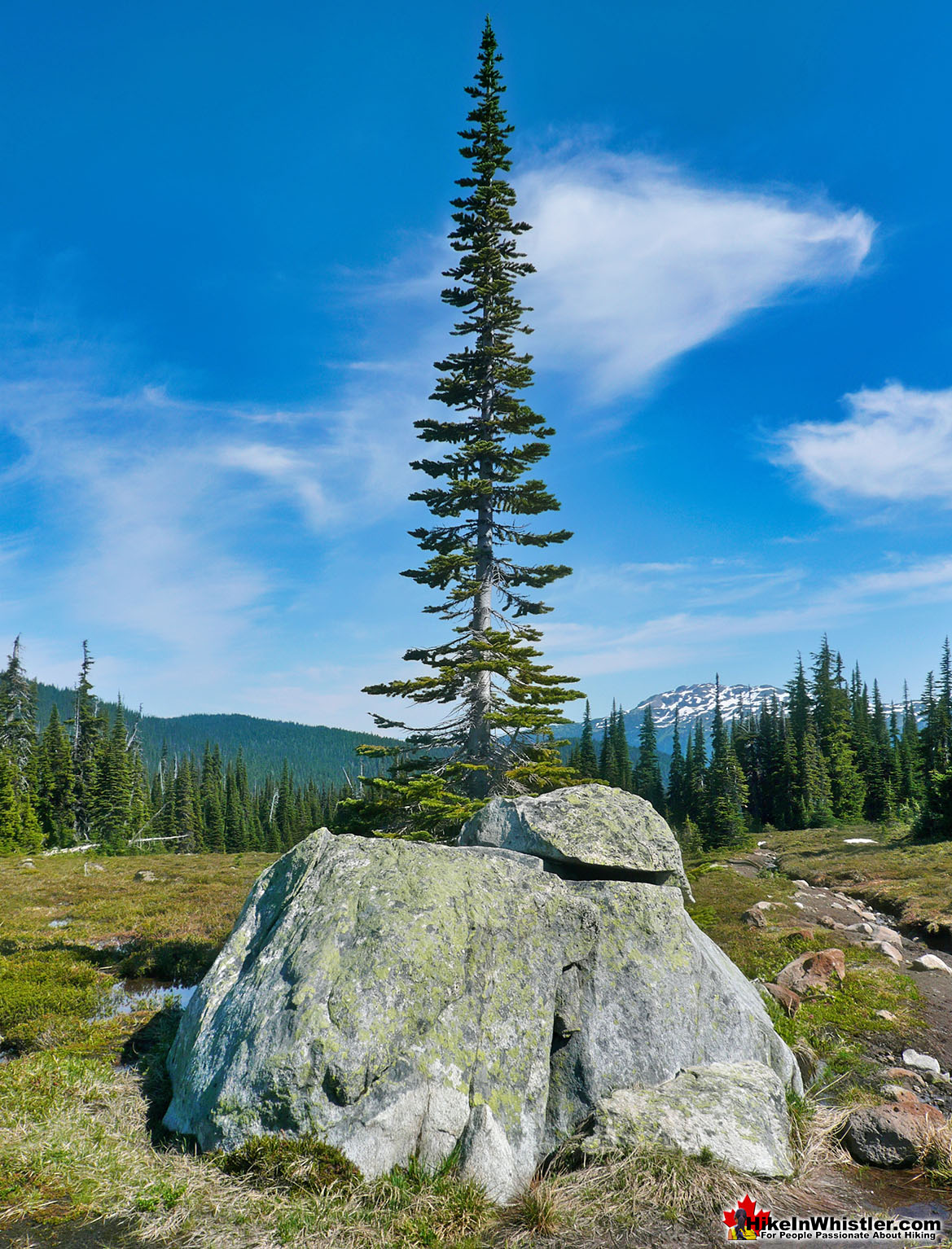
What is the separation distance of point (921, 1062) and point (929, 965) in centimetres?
565

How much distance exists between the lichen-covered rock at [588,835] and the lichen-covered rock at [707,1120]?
2604 mm

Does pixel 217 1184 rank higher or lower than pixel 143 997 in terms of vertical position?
higher

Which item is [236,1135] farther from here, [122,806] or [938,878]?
[122,806]

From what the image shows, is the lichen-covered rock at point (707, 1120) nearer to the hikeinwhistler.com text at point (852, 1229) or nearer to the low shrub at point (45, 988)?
the hikeinwhistler.com text at point (852, 1229)

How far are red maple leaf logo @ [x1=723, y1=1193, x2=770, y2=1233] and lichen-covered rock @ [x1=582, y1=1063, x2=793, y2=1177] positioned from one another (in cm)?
37

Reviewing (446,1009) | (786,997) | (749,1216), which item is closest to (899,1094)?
(786,997)

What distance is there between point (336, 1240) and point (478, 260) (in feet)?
68.2

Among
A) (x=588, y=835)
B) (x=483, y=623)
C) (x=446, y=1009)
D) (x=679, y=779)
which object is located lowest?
(x=679, y=779)

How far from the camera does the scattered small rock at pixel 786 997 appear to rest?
11557 millimetres

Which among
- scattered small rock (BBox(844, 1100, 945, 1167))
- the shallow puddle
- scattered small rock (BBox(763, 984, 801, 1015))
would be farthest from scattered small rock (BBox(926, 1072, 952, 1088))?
the shallow puddle

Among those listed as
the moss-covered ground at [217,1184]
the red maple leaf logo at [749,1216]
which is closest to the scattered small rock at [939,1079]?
the moss-covered ground at [217,1184]

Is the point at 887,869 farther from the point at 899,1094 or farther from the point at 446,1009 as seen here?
the point at 446,1009

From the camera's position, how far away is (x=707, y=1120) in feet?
23.4

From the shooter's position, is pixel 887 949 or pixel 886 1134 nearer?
pixel 886 1134
